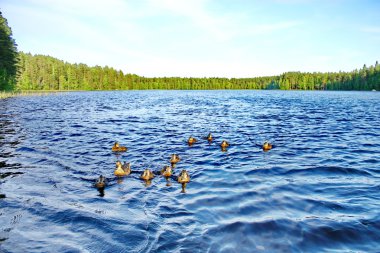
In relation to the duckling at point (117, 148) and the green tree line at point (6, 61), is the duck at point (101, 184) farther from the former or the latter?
the green tree line at point (6, 61)

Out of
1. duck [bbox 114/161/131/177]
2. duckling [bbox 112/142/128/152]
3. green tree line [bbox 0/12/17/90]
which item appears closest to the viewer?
duck [bbox 114/161/131/177]

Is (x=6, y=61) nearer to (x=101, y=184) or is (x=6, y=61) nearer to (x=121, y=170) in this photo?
(x=121, y=170)

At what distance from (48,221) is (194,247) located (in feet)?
14.0

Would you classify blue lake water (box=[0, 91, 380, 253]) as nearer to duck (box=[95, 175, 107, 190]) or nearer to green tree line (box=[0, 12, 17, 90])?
duck (box=[95, 175, 107, 190])

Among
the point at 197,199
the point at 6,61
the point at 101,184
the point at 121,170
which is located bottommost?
the point at 197,199

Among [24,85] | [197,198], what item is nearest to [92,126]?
[197,198]

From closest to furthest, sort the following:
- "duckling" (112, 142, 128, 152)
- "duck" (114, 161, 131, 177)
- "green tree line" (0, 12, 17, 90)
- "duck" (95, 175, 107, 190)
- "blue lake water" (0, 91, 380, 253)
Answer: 1. "blue lake water" (0, 91, 380, 253)
2. "duck" (95, 175, 107, 190)
3. "duck" (114, 161, 131, 177)
4. "duckling" (112, 142, 128, 152)
5. "green tree line" (0, 12, 17, 90)

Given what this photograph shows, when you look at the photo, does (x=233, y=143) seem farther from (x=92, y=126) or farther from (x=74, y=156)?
(x=92, y=126)

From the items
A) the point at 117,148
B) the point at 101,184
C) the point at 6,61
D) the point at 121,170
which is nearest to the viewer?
the point at 101,184

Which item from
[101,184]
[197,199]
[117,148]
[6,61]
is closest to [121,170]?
[101,184]

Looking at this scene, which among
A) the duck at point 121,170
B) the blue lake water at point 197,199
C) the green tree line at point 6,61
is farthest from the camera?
the green tree line at point 6,61

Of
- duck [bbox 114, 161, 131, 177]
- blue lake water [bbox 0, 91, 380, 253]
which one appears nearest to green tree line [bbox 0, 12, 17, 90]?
blue lake water [bbox 0, 91, 380, 253]

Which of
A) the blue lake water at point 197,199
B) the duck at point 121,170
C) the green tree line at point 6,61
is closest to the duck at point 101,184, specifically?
the blue lake water at point 197,199

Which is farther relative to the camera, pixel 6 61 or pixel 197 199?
pixel 6 61
